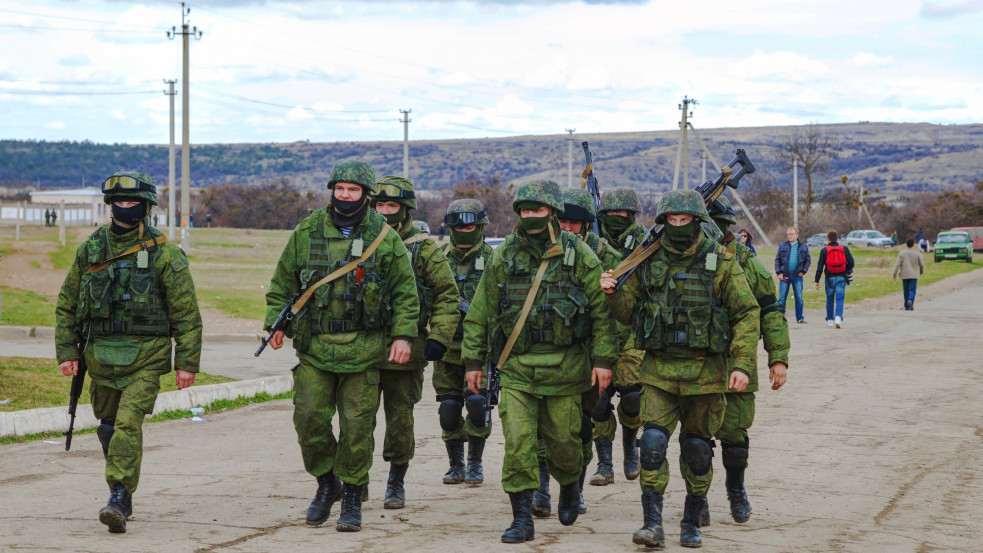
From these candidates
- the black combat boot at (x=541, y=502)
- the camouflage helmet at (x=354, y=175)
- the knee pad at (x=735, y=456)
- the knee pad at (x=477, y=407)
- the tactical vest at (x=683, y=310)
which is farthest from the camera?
the knee pad at (x=477, y=407)

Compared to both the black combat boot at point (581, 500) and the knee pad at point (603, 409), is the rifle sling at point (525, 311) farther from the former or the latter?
the knee pad at point (603, 409)

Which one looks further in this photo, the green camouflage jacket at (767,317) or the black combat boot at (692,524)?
the green camouflage jacket at (767,317)

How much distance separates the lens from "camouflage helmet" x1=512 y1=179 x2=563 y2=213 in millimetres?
6531

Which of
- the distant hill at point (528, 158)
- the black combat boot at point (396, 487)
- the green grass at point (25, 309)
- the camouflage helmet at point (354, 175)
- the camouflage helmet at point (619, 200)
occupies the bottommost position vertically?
the green grass at point (25, 309)

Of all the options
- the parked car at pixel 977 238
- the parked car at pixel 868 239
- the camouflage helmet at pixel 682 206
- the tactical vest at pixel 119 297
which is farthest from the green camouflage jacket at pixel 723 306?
the parked car at pixel 868 239

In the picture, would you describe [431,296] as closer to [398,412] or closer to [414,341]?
[414,341]

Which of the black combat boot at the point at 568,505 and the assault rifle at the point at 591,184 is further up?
the assault rifle at the point at 591,184

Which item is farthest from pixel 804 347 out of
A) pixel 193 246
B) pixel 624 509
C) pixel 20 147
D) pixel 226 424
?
pixel 20 147

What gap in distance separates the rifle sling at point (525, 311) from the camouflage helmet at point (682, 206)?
2.30 ft

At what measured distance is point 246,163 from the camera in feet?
587

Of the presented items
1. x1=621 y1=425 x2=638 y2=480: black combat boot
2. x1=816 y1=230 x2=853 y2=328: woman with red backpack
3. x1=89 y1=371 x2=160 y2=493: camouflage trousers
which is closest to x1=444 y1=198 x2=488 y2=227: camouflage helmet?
x1=621 y1=425 x2=638 y2=480: black combat boot

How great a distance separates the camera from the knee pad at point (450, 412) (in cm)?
800

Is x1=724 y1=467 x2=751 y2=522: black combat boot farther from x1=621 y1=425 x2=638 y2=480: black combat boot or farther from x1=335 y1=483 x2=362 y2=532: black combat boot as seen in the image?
x1=335 y1=483 x2=362 y2=532: black combat boot

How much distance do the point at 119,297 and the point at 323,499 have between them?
5.56 ft
